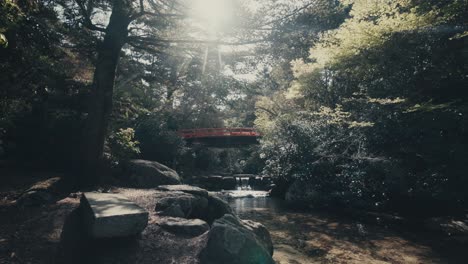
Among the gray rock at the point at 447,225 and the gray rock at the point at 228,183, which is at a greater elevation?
the gray rock at the point at 228,183

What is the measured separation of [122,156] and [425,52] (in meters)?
10.7

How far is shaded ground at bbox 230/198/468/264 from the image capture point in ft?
22.8

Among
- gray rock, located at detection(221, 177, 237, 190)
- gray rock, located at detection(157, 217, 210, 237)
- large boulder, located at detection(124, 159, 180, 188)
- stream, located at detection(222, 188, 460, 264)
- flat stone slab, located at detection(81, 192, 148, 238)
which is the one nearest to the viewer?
flat stone slab, located at detection(81, 192, 148, 238)

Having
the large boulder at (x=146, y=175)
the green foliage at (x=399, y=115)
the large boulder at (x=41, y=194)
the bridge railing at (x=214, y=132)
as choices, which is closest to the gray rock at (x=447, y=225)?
the green foliage at (x=399, y=115)

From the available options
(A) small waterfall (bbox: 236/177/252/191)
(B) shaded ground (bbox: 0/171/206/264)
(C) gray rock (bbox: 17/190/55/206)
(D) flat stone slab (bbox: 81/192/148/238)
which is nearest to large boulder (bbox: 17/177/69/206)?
(C) gray rock (bbox: 17/190/55/206)

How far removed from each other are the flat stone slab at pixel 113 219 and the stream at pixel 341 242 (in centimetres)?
342

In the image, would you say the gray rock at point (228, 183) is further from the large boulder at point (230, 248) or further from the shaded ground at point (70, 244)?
the large boulder at point (230, 248)

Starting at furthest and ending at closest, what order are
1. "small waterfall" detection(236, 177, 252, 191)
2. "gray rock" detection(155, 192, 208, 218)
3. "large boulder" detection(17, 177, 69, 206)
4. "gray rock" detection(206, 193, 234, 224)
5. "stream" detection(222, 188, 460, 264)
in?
1. "small waterfall" detection(236, 177, 252, 191)
2. "gray rock" detection(206, 193, 234, 224)
3. "stream" detection(222, 188, 460, 264)
4. "large boulder" detection(17, 177, 69, 206)
5. "gray rock" detection(155, 192, 208, 218)

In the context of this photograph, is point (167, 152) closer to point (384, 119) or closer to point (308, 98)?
point (308, 98)

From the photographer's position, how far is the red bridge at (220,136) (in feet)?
84.8

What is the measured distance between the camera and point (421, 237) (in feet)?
28.7

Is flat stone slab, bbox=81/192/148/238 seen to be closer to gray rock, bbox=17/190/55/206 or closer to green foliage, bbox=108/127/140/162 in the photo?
gray rock, bbox=17/190/55/206

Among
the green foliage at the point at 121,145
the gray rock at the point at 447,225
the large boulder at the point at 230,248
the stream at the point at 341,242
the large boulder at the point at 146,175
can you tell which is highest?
the green foliage at the point at 121,145

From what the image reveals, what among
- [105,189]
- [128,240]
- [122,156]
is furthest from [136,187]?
[128,240]
